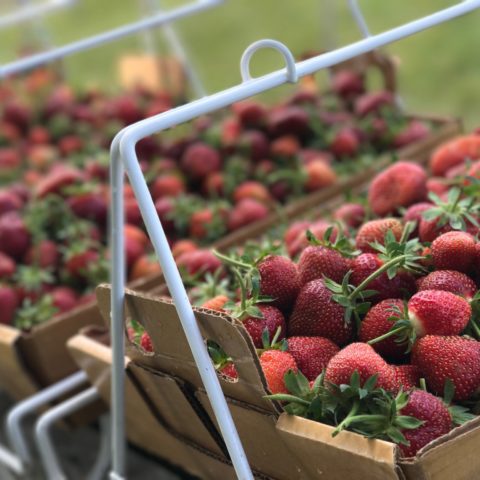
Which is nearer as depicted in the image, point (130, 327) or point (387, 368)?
point (387, 368)

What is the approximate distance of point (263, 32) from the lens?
17.6ft

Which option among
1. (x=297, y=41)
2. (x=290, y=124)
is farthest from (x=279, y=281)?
(x=297, y=41)

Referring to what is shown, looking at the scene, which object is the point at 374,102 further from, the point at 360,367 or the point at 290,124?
the point at 360,367

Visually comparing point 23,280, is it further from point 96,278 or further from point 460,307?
point 460,307

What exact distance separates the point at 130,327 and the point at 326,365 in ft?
1.24

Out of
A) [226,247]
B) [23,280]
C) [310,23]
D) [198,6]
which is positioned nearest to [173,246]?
[226,247]

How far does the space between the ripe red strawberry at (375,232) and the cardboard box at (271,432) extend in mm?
325

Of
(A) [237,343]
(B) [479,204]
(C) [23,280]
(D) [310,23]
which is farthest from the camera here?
(D) [310,23]

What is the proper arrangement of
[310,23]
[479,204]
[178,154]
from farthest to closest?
[310,23] → [178,154] → [479,204]

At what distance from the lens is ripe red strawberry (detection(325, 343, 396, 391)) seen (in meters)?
0.91

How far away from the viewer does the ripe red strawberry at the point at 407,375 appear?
938 mm

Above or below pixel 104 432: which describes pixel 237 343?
above

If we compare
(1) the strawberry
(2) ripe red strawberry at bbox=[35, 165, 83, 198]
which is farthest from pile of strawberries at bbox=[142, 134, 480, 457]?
(2) ripe red strawberry at bbox=[35, 165, 83, 198]

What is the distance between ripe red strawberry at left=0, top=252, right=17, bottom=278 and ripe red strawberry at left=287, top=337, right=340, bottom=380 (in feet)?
3.55
